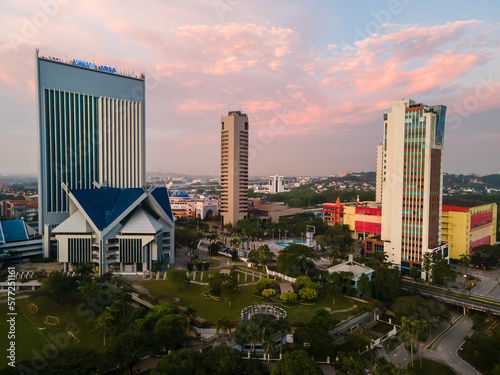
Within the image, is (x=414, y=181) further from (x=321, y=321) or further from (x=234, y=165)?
(x=234, y=165)

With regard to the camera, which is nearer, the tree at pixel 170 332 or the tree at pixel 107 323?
the tree at pixel 170 332

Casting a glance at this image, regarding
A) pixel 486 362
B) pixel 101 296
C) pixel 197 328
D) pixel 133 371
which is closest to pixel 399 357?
pixel 486 362

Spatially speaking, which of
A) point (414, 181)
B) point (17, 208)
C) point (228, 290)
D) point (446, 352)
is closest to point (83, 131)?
point (228, 290)

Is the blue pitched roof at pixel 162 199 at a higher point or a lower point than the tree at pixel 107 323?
higher

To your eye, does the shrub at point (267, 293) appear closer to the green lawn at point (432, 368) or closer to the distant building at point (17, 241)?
the green lawn at point (432, 368)

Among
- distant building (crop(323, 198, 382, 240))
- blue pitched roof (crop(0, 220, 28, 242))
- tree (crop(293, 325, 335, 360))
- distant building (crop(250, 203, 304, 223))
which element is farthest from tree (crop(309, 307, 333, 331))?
distant building (crop(250, 203, 304, 223))

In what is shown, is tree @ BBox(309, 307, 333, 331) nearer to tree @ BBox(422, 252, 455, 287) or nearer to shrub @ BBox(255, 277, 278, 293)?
shrub @ BBox(255, 277, 278, 293)

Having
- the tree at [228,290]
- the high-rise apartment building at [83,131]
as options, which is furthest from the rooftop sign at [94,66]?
the tree at [228,290]
